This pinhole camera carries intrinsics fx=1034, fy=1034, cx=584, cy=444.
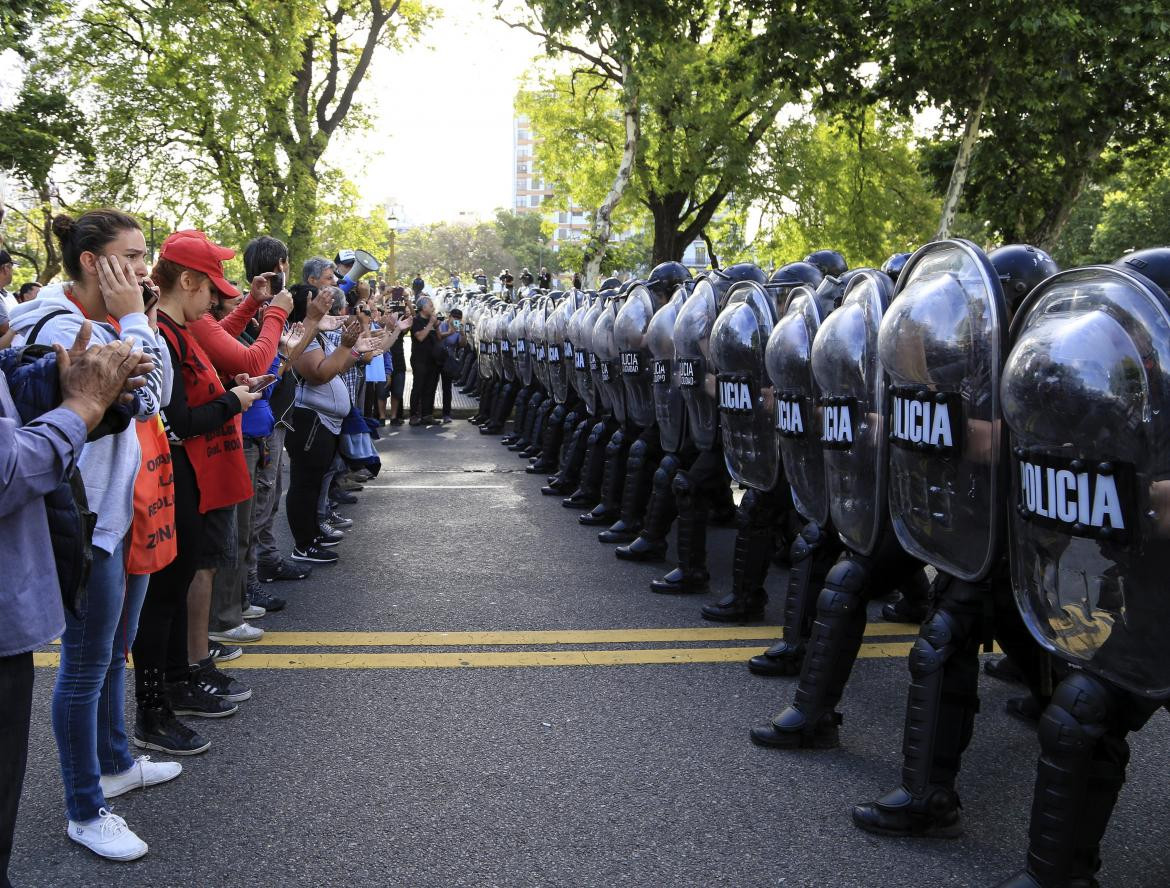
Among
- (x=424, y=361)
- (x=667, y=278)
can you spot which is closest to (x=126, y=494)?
(x=667, y=278)

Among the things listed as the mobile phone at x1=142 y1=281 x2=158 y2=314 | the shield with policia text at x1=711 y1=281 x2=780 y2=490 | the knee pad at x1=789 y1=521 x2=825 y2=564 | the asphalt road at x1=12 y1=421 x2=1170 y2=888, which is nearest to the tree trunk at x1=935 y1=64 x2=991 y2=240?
the shield with policia text at x1=711 y1=281 x2=780 y2=490

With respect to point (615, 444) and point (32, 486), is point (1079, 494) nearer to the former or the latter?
point (32, 486)

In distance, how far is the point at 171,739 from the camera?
3463 mm

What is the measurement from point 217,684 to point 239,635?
2.53 ft

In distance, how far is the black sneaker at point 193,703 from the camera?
376cm

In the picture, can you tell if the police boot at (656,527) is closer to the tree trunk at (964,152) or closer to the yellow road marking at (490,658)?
the yellow road marking at (490,658)

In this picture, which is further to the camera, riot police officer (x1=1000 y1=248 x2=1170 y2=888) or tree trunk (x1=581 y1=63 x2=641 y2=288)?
tree trunk (x1=581 y1=63 x2=641 y2=288)

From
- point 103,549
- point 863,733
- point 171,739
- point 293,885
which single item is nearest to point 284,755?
point 171,739

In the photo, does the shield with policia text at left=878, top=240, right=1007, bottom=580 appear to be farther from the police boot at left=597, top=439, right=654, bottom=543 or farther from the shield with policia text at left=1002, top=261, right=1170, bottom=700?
the police boot at left=597, top=439, right=654, bottom=543

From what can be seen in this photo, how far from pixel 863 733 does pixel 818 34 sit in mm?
12084

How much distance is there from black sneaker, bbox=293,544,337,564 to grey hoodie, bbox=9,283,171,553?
3311mm

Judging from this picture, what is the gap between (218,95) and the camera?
1695cm

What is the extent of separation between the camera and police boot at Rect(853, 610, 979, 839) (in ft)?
9.58

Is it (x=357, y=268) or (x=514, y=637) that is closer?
(x=514, y=637)
